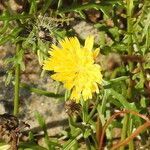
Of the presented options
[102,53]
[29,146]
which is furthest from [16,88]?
[102,53]

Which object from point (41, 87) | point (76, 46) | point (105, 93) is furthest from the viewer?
point (41, 87)

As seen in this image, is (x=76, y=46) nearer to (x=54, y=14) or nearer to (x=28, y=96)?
(x=54, y=14)

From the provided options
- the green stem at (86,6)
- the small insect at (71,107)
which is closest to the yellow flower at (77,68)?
the small insect at (71,107)

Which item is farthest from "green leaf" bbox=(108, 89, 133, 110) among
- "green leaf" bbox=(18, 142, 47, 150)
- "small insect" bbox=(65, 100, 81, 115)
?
"green leaf" bbox=(18, 142, 47, 150)

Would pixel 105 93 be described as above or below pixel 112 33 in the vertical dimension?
below

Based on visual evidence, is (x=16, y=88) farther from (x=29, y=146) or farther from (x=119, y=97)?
(x=119, y=97)

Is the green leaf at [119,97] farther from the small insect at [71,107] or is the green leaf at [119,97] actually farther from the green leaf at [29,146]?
the green leaf at [29,146]

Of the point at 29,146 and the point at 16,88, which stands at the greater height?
the point at 16,88

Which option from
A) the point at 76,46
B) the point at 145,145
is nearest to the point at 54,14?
the point at 76,46
